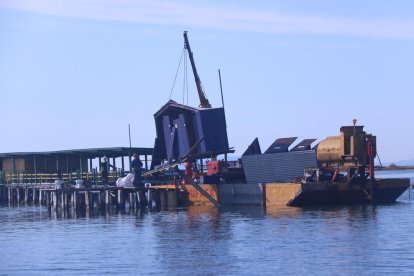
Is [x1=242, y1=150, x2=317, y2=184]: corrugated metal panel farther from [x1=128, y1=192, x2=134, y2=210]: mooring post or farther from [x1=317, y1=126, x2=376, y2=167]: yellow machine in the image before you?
[x1=128, y1=192, x2=134, y2=210]: mooring post

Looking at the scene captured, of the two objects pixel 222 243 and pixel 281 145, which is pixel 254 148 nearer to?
pixel 281 145

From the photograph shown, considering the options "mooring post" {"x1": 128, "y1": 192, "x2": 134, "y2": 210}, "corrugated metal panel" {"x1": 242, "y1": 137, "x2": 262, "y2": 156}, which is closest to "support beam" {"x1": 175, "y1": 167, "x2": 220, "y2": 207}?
"corrugated metal panel" {"x1": 242, "y1": 137, "x2": 262, "y2": 156}

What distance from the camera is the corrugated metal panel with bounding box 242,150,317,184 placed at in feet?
211

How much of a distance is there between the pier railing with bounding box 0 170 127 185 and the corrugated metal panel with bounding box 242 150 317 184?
14055mm

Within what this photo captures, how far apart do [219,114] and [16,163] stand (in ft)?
95.5

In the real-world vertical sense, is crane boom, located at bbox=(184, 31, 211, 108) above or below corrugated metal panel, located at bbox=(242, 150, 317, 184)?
above

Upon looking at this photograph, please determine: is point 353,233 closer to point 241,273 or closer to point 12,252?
point 241,273

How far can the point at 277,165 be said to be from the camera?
217 feet

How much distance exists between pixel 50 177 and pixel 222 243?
1719 inches

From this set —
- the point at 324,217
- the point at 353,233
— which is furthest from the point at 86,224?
the point at 353,233

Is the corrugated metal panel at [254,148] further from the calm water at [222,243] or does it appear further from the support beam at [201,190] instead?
the calm water at [222,243]

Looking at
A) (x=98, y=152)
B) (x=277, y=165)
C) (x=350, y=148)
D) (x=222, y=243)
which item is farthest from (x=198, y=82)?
(x=222, y=243)

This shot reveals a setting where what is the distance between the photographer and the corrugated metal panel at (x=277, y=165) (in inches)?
2534

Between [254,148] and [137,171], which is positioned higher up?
[254,148]
